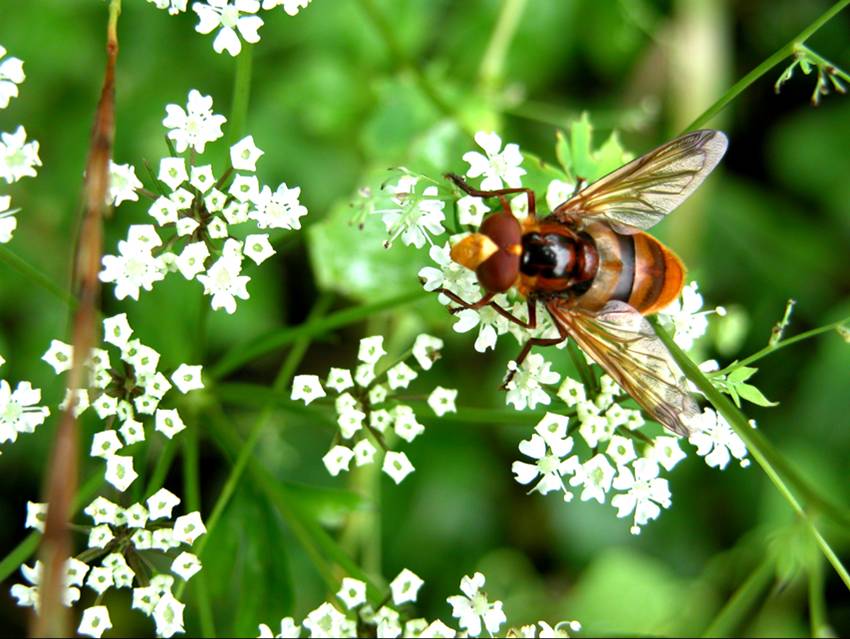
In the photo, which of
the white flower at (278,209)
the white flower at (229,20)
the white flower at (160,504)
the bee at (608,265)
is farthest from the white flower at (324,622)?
the white flower at (229,20)

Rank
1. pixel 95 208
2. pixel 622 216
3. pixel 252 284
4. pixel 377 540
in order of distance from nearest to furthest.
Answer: pixel 95 208 < pixel 622 216 < pixel 377 540 < pixel 252 284

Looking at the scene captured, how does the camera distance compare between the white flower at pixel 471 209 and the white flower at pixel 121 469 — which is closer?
the white flower at pixel 121 469

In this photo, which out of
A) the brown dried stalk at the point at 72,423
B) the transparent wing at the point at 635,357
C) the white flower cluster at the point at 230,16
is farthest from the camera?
the white flower cluster at the point at 230,16

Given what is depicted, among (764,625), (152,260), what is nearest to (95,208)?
(152,260)

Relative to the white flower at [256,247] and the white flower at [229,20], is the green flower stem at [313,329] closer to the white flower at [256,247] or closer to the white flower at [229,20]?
the white flower at [256,247]

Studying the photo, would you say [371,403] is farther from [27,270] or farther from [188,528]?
[27,270]

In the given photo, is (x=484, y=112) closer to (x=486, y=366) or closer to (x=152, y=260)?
(x=486, y=366)
